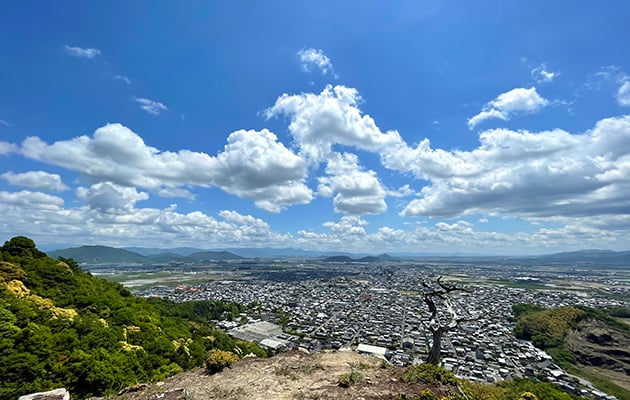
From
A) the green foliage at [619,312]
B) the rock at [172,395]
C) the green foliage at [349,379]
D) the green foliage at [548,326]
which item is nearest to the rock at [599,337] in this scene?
Answer: the green foliage at [548,326]

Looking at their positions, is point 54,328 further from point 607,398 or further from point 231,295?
point 231,295

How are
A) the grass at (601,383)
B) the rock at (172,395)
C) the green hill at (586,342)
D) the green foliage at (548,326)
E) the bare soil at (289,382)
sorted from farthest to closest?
the green foliage at (548,326)
the green hill at (586,342)
the grass at (601,383)
the rock at (172,395)
the bare soil at (289,382)

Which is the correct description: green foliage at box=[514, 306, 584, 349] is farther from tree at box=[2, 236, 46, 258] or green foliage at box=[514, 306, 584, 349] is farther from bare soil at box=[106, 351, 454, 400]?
tree at box=[2, 236, 46, 258]

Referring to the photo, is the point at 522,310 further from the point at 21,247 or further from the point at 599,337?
the point at 21,247

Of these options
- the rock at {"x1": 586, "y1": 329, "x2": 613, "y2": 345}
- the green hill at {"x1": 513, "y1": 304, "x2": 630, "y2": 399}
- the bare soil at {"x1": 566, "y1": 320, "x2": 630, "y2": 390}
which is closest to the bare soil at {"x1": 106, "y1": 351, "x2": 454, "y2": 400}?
the green hill at {"x1": 513, "y1": 304, "x2": 630, "y2": 399}

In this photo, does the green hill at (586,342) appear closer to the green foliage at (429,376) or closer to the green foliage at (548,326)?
the green foliage at (548,326)
